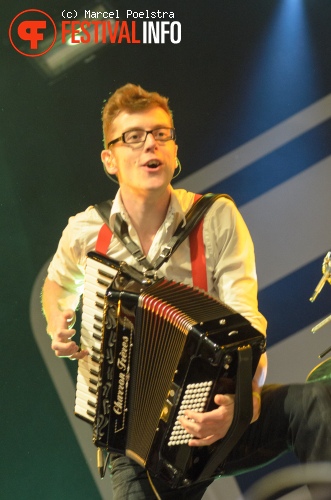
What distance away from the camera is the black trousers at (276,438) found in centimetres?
218

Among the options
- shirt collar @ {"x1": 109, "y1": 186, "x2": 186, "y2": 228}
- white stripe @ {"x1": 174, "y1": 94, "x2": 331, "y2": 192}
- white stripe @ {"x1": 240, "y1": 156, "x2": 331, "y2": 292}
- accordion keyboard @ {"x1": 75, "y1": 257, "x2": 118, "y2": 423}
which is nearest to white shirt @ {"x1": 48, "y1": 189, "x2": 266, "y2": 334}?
shirt collar @ {"x1": 109, "y1": 186, "x2": 186, "y2": 228}

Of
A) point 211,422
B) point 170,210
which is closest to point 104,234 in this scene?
point 170,210

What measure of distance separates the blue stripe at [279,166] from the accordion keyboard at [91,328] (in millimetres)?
1072

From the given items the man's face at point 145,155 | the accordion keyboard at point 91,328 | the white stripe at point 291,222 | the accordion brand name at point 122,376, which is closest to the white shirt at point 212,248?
the man's face at point 145,155

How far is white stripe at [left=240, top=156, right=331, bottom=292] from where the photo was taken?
10.6ft

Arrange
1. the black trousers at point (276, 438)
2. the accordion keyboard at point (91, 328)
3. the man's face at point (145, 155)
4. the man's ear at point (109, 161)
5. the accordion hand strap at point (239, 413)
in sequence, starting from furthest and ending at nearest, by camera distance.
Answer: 1. the man's ear at point (109, 161)
2. the man's face at point (145, 155)
3. the accordion keyboard at point (91, 328)
4. the black trousers at point (276, 438)
5. the accordion hand strap at point (239, 413)

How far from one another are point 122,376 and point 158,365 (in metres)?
0.15

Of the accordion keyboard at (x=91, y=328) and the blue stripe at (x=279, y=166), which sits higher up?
the blue stripe at (x=279, y=166)

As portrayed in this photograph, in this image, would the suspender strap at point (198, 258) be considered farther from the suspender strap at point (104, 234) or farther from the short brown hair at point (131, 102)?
the short brown hair at point (131, 102)

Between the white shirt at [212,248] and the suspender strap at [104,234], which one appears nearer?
the white shirt at [212,248]

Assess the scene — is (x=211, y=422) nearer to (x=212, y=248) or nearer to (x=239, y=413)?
(x=239, y=413)

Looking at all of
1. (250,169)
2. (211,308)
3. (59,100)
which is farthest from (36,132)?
(211,308)

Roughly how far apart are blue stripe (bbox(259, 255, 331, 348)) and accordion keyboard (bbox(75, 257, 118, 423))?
108cm

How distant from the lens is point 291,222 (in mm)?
3230
